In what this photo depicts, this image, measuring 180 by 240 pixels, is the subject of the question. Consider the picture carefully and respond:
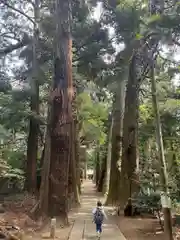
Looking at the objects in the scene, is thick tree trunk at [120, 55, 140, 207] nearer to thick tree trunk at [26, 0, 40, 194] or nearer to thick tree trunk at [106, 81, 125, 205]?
thick tree trunk at [106, 81, 125, 205]

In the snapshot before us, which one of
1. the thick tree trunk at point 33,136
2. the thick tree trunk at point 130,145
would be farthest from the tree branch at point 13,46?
the thick tree trunk at point 130,145

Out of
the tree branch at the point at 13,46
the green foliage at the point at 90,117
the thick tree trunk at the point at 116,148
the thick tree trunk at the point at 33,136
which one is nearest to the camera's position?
the thick tree trunk at the point at 33,136

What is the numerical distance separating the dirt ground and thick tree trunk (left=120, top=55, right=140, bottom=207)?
210 centimetres

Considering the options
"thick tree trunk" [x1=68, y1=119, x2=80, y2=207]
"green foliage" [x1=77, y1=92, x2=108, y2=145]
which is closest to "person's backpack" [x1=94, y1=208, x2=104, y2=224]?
"thick tree trunk" [x1=68, y1=119, x2=80, y2=207]

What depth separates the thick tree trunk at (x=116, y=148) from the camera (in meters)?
21.4

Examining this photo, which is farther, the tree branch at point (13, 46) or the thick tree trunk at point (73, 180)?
the tree branch at point (13, 46)

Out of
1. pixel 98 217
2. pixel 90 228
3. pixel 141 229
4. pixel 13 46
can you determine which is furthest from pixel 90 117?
pixel 98 217

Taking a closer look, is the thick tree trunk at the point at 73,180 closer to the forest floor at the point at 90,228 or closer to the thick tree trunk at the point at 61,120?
the forest floor at the point at 90,228

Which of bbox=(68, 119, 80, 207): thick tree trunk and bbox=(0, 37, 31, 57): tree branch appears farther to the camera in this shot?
bbox=(0, 37, 31, 57): tree branch

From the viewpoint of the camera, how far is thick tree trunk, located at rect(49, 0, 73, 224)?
542 inches

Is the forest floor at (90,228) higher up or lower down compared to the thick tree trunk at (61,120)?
lower down

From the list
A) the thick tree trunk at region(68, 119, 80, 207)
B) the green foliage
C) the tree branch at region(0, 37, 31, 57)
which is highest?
the tree branch at region(0, 37, 31, 57)

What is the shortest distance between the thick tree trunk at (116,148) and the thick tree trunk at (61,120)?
6.98 meters

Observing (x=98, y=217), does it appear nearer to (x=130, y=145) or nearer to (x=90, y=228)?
(x=90, y=228)
